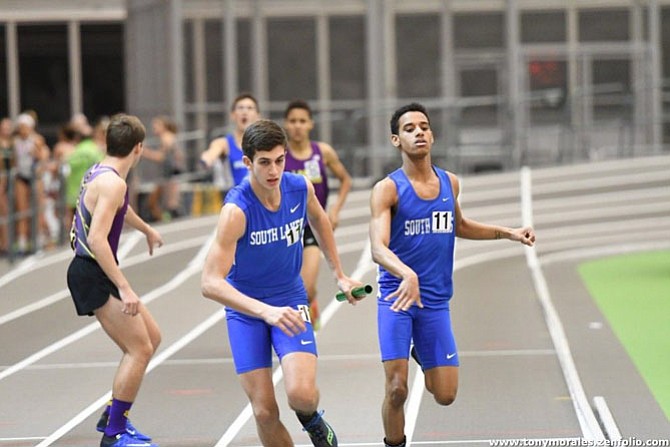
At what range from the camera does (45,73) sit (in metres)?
33.5

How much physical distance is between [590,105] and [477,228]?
2069 cm

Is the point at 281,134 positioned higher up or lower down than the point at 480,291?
higher up

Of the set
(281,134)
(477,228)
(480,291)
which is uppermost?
(281,134)

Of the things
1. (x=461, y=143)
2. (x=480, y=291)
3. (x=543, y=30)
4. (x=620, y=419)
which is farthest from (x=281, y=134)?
(x=543, y=30)

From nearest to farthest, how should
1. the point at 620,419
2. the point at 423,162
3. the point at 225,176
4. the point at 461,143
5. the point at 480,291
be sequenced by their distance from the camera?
the point at 423,162, the point at 620,419, the point at 480,291, the point at 225,176, the point at 461,143

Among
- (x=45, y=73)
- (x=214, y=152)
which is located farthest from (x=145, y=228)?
(x=45, y=73)

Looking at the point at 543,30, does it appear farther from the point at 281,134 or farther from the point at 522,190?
the point at 281,134

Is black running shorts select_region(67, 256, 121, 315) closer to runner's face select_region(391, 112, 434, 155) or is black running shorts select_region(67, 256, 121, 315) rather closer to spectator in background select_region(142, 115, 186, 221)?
runner's face select_region(391, 112, 434, 155)

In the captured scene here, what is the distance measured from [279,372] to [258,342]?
4285 millimetres

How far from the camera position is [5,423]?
10367 mm

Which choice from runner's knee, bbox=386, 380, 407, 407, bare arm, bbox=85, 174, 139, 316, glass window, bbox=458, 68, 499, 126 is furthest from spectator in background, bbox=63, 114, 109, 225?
runner's knee, bbox=386, 380, 407, 407

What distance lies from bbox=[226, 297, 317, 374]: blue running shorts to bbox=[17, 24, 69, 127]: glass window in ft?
85.0

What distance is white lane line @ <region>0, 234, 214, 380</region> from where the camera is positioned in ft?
42.7

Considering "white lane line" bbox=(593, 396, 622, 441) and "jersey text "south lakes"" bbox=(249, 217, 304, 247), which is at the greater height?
"jersey text "south lakes"" bbox=(249, 217, 304, 247)
